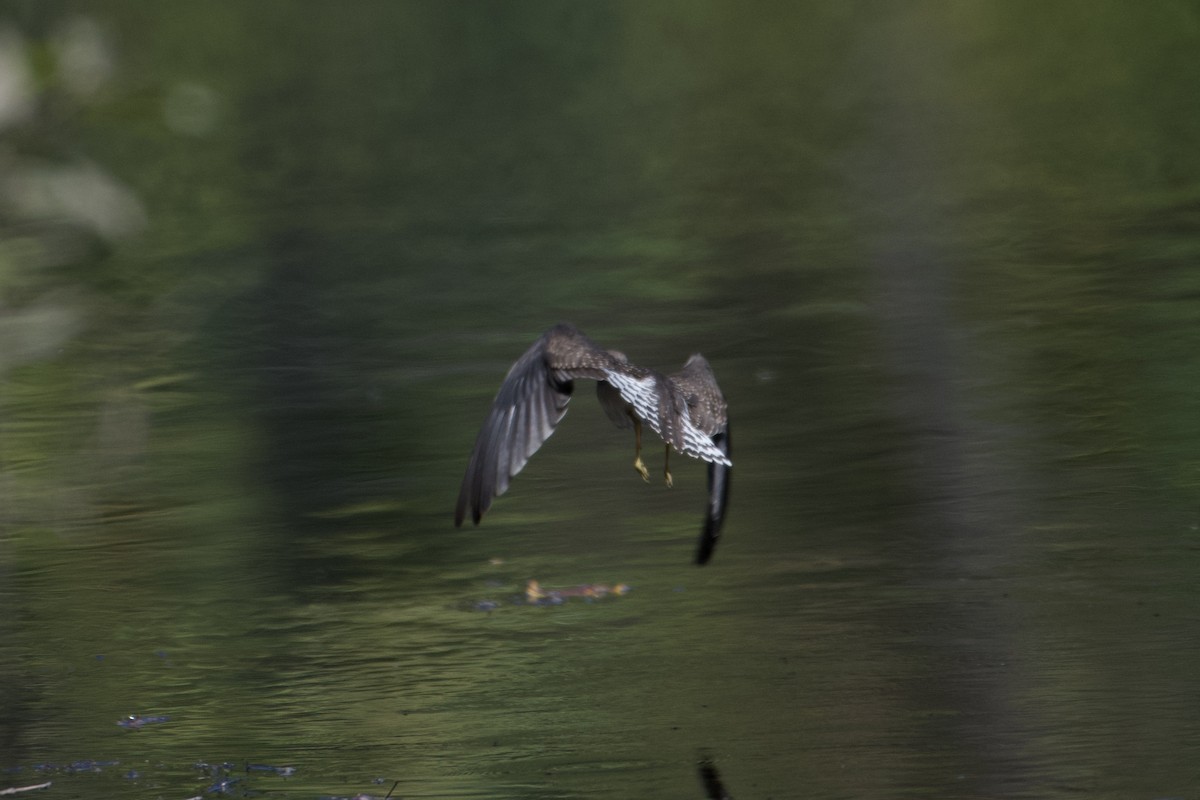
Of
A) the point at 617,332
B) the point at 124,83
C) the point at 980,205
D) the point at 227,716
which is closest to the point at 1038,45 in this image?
the point at 980,205

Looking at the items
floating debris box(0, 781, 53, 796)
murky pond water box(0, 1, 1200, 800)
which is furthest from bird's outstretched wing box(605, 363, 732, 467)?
floating debris box(0, 781, 53, 796)

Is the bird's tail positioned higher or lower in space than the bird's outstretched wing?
lower

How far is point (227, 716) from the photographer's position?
21.9 feet

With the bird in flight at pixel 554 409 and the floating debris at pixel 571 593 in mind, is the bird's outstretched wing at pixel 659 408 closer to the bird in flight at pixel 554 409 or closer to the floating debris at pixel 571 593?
Answer: the bird in flight at pixel 554 409

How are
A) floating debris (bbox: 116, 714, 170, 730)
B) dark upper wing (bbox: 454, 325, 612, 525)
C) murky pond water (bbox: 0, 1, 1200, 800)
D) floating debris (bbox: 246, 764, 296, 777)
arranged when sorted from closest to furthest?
floating debris (bbox: 246, 764, 296, 777) → murky pond water (bbox: 0, 1, 1200, 800) → dark upper wing (bbox: 454, 325, 612, 525) → floating debris (bbox: 116, 714, 170, 730)

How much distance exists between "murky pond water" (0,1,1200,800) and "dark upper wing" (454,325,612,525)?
2.30 ft

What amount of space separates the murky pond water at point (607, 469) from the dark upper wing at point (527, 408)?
70cm

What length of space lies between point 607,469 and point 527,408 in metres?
3.07

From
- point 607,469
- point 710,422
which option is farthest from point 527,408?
point 607,469

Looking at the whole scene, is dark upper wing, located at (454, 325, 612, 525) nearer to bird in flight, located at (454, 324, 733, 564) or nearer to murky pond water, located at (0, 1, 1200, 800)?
bird in flight, located at (454, 324, 733, 564)

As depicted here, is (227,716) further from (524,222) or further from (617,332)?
(524,222)

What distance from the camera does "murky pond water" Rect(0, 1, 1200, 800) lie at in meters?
6.23

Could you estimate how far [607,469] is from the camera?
31.5ft

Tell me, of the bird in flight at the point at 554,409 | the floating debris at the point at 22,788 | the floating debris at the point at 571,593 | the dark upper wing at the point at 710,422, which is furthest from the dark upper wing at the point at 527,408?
the floating debris at the point at 22,788
